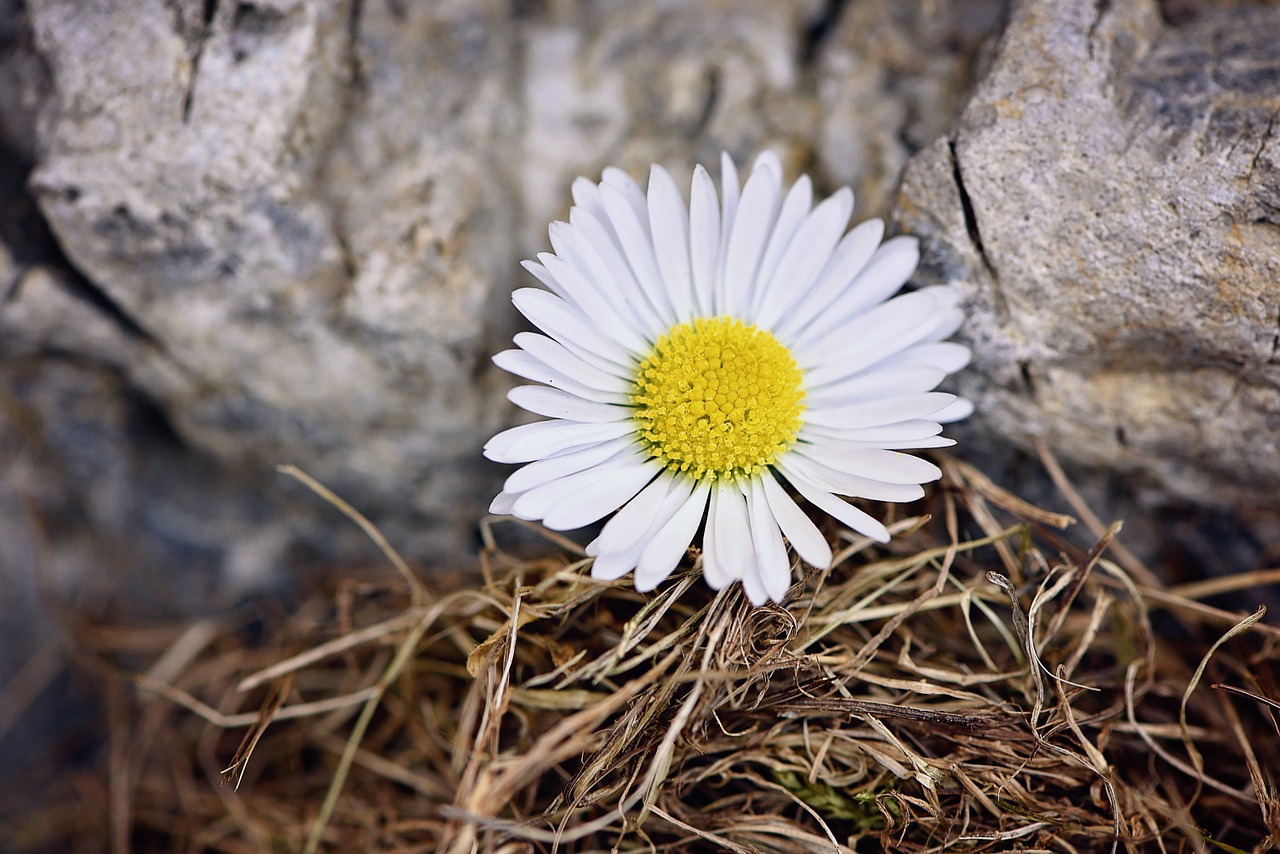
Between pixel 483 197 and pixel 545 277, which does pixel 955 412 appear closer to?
pixel 545 277

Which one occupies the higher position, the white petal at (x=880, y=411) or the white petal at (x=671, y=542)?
the white petal at (x=880, y=411)

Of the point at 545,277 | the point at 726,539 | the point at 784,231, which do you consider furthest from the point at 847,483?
the point at 545,277

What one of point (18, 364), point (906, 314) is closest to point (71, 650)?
point (18, 364)

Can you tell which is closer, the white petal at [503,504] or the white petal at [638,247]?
the white petal at [503,504]

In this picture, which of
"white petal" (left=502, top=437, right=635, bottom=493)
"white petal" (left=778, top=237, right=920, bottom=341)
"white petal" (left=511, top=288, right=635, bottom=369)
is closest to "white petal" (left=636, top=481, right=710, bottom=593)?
"white petal" (left=502, top=437, right=635, bottom=493)

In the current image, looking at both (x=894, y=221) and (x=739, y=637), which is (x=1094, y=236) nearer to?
(x=894, y=221)

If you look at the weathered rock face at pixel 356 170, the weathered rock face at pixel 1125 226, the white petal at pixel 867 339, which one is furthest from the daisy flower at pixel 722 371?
the weathered rock face at pixel 356 170

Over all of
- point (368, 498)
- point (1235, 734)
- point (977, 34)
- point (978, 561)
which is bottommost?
point (1235, 734)

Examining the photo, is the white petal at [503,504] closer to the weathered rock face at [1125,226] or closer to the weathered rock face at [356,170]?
the weathered rock face at [356,170]
